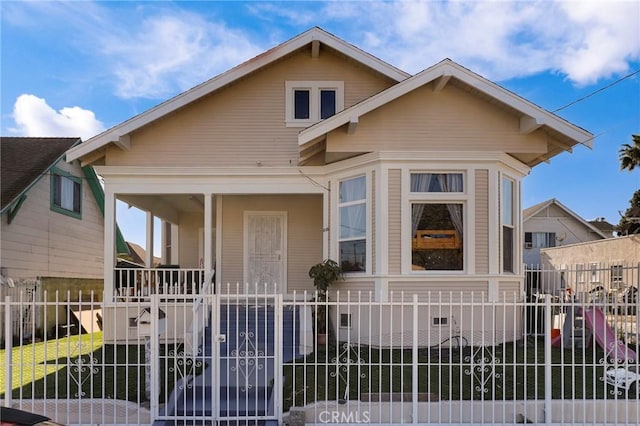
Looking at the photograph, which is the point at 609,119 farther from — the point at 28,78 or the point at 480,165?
the point at 28,78

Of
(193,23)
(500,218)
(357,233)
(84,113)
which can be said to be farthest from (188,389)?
(84,113)

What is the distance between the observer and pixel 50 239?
582 inches

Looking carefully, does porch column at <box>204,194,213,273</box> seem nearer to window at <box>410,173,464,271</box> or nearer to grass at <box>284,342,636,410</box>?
grass at <box>284,342,636,410</box>

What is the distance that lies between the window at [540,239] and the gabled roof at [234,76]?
27.9m

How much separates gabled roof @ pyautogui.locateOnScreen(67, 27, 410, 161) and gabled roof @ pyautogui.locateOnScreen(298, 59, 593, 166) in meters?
1.82

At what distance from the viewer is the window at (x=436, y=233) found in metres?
9.18

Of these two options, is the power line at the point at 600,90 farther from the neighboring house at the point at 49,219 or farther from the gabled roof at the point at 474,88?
the neighboring house at the point at 49,219

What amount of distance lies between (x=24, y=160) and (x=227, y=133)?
25.7ft

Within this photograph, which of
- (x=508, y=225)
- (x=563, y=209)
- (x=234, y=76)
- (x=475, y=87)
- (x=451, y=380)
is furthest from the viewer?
(x=563, y=209)

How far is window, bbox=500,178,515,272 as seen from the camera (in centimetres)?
962

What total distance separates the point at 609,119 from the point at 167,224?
13.5 metres

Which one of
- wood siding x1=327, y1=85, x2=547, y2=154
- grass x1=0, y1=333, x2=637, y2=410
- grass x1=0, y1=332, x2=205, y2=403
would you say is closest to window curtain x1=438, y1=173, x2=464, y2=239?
wood siding x1=327, y1=85, x2=547, y2=154

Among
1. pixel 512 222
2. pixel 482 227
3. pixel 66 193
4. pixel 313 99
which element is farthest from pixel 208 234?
pixel 66 193

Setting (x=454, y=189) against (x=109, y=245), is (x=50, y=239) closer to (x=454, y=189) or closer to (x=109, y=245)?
(x=109, y=245)
